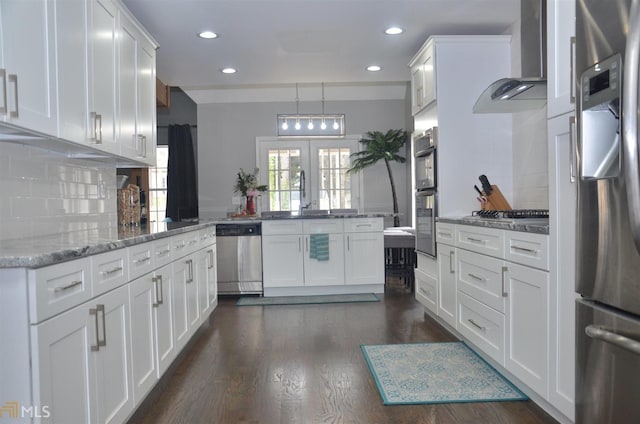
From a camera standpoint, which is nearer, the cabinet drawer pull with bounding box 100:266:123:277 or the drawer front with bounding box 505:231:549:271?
the cabinet drawer pull with bounding box 100:266:123:277

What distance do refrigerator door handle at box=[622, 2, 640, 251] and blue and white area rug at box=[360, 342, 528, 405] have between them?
5.15 feet

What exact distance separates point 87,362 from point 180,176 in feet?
20.2

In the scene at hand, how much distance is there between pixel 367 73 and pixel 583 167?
14.0 feet

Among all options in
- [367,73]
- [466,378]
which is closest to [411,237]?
[367,73]

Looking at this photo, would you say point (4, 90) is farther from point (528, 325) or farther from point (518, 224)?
point (528, 325)

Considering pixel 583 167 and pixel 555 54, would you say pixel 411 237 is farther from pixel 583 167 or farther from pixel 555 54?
pixel 583 167

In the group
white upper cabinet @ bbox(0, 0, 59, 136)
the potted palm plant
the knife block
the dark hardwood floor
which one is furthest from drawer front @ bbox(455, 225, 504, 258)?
the potted palm plant

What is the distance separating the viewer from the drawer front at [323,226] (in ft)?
16.3

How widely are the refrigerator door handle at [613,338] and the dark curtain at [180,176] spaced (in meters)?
6.70

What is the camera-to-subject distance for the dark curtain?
24.4 ft

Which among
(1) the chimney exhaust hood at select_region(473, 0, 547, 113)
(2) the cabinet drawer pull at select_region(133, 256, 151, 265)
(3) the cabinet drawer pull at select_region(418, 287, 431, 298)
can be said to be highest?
(1) the chimney exhaust hood at select_region(473, 0, 547, 113)

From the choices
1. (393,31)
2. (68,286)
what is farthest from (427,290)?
(68,286)

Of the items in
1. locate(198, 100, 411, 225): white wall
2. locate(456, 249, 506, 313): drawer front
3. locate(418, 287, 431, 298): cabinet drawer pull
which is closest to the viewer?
locate(456, 249, 506, 313): drawer front

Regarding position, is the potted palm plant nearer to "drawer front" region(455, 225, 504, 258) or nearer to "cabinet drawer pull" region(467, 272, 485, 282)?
"drawer front" region(455, 225, 504, 258)
